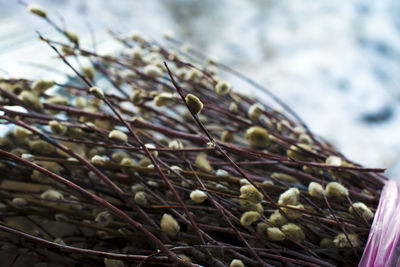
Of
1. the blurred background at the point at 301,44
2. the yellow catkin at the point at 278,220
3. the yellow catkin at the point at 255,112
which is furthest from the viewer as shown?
the blurred background at the point at 301,44

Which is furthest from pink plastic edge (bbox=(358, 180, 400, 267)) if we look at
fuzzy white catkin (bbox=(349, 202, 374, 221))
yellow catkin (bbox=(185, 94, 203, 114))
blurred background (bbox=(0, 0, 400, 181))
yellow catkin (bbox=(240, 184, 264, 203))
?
blurred background (bbox=(0, 0, 400, 181))

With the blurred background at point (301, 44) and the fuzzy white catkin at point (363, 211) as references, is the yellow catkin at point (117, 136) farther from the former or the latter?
the blurred background at point (301, 44)

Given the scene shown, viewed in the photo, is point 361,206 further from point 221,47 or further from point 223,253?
point 221,47

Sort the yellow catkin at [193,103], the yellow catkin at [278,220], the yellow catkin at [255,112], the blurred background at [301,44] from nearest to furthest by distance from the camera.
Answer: the yellow catkin at [193,103] < the yellow catkin at [278,220] < the yellow catkin at [255,112] < the blurred background at [301,44]

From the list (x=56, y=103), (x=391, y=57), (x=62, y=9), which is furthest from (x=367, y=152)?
(x=62, y=9)

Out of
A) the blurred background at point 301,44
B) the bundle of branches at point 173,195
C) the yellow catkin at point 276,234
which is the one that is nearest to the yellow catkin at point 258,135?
the bundle of branches at point 173,195

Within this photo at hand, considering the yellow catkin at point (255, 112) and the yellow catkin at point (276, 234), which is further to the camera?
the yellow catkin at point (255, 112)


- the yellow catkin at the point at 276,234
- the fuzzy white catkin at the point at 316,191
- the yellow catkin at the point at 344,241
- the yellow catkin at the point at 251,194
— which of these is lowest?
the yellow catkin at the point at 276,234
